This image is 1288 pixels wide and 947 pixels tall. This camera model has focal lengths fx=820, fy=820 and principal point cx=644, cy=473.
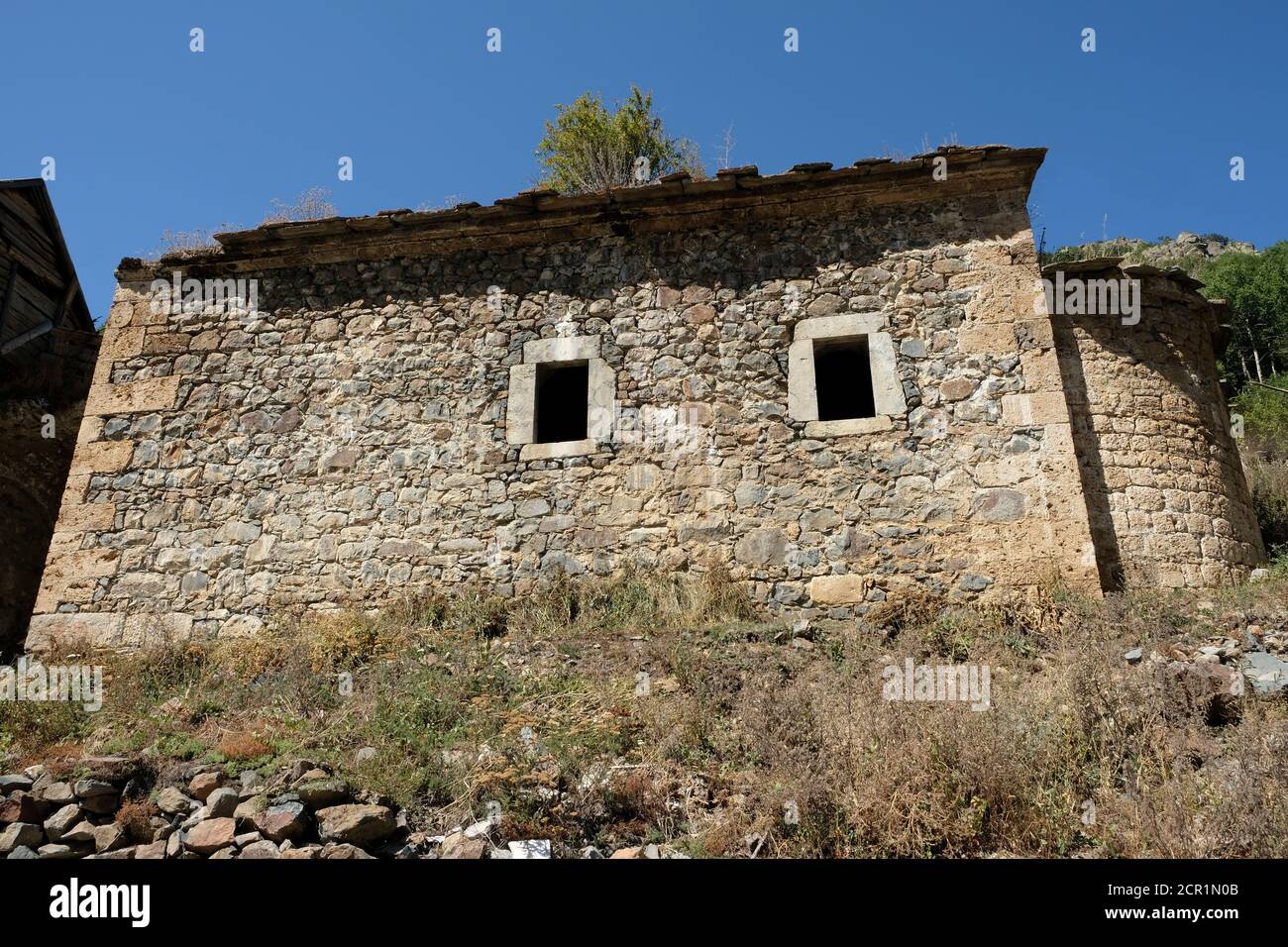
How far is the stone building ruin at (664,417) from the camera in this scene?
713 centimetres

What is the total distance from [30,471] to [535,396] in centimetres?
708

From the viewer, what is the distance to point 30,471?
10305 mm

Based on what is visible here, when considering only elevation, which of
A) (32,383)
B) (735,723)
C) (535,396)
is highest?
(32,383)

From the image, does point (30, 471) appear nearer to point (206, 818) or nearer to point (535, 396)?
point (535, 396)

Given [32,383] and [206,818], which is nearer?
[206,818]

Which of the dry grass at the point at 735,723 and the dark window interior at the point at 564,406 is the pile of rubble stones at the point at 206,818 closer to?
the dry grass at the point at 735,723

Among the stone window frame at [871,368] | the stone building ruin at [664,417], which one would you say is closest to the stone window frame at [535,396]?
the stone building ruin at [664,417]

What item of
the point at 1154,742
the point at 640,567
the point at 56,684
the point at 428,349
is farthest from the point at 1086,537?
the point at 56,684

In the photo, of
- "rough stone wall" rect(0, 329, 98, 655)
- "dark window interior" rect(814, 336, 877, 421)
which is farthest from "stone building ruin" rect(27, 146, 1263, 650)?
"rough stone wall" rect(0, 329, 98, 655)

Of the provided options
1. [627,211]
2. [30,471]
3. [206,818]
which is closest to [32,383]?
[30,471]

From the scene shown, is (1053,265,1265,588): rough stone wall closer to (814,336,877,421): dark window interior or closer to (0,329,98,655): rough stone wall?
(814,336,877,421): dark window interior

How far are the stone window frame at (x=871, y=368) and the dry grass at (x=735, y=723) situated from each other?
167 cm

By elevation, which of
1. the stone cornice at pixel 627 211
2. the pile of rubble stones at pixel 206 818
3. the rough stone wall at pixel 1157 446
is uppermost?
the stone cornice at pixel 627 211
